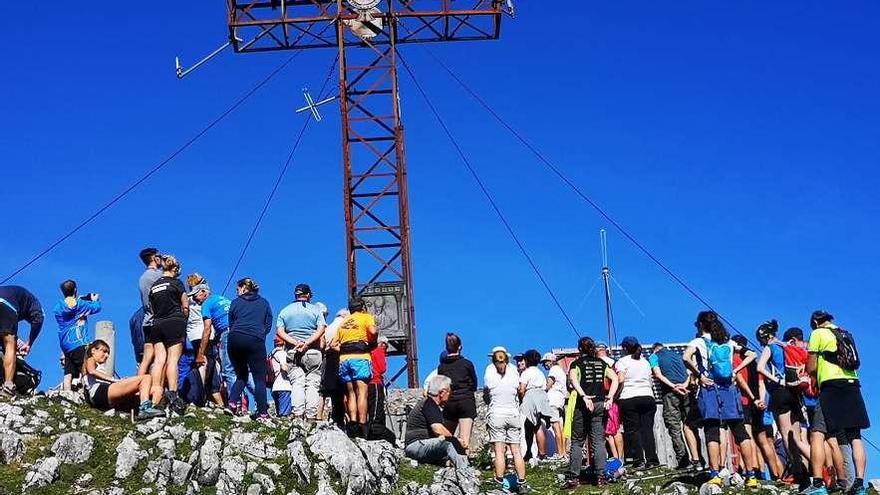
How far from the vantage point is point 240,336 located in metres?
12.1

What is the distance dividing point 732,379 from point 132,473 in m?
6.34

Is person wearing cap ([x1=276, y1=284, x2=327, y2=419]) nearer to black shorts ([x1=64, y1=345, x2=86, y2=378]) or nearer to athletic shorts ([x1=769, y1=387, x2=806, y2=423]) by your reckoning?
black shorts ([x1=64, y1=345, x2=86, y2=378])

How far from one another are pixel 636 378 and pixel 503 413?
1.83m

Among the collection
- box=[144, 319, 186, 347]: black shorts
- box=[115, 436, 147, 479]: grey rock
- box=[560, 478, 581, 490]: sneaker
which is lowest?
box=[560, 478, 581, 490]: sneaker

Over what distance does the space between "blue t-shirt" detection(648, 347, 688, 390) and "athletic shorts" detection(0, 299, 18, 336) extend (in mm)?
7476

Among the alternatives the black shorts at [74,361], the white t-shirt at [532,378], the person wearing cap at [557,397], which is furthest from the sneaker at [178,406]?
the person wearing cap at [557,397]

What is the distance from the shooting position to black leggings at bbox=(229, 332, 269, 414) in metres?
12.1

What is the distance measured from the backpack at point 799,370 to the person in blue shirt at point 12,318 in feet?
27.6

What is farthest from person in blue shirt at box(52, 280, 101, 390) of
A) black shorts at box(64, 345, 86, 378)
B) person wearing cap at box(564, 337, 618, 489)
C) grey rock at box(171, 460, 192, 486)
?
person wearing cap at box(564, 337, 618, 489)

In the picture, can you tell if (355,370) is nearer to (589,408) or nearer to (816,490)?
(589,408)

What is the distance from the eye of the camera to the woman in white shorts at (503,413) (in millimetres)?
12039

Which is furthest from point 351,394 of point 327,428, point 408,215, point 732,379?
point 408,215

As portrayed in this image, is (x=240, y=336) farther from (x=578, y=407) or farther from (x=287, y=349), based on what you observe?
(x=578, y=407)

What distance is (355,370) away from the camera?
12055 mm
